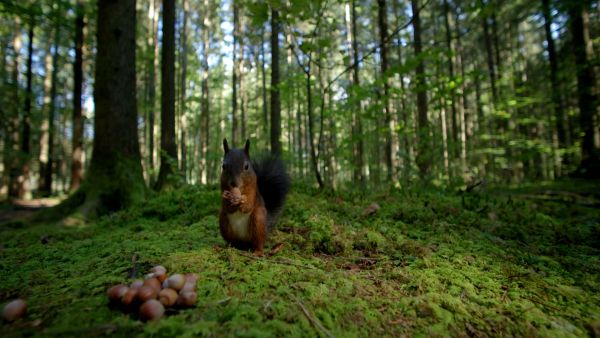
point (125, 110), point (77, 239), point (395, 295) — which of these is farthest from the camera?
point (125, 110)

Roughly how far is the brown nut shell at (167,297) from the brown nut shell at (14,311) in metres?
0.56

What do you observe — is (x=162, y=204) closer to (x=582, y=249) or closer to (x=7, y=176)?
(x=582, y=249)

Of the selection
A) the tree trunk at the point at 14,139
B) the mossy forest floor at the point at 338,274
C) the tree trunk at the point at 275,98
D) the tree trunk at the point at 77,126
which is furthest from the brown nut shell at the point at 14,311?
the tree trunk at the point at 14,139

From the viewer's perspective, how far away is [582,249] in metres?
3.03

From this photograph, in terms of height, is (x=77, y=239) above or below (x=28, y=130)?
below

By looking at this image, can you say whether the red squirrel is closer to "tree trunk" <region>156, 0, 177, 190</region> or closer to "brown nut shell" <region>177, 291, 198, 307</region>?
"brown nut shell" <region>177, 291, 198, 307</region>

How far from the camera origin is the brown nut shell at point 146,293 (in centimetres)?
145

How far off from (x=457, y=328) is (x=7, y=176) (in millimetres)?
18169

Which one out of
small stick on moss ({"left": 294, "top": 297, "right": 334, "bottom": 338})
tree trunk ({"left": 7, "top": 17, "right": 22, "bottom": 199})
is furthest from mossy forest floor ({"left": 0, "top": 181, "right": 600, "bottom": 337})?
tree trunk ({"left": 7, "top": 17, "right": 22, "bottom": 199})

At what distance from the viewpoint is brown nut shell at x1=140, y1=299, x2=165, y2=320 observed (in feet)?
4.49

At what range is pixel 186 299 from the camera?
1519 mm

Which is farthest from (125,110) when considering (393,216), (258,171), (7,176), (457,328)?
(7,176)

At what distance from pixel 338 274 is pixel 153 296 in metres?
1.19

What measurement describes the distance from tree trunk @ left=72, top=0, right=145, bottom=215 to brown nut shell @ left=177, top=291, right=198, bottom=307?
4125 millimetres
